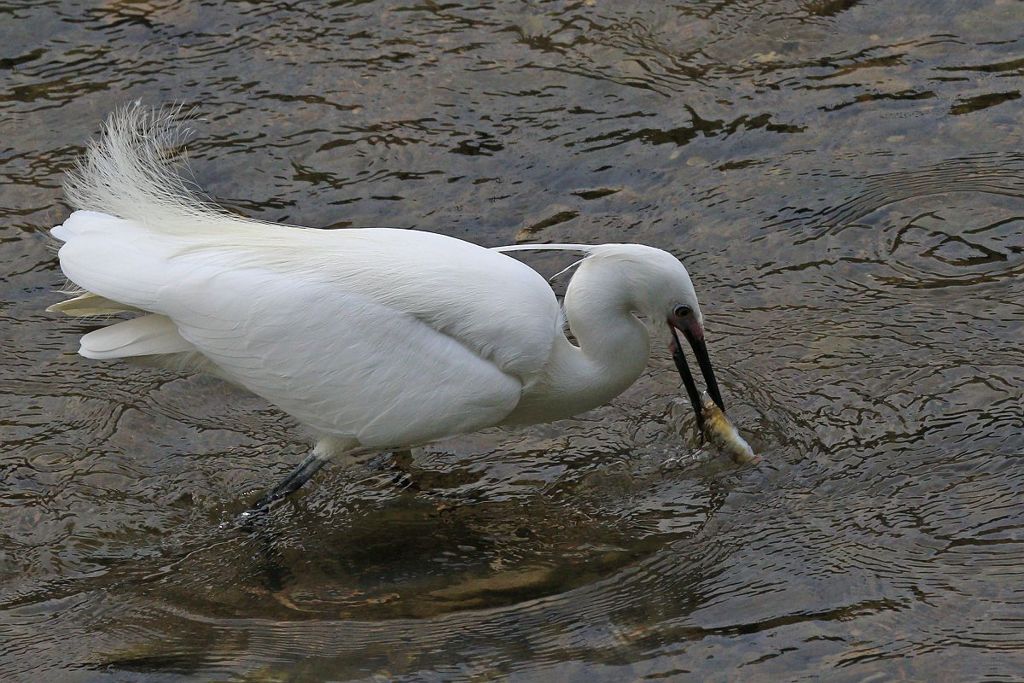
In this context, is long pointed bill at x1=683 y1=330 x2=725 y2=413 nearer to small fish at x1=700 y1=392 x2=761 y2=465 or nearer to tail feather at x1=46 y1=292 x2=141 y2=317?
small fish at x1=700 y1=392 x2=761 y2=465

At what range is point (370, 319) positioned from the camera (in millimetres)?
5434

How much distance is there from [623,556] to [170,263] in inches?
86.5

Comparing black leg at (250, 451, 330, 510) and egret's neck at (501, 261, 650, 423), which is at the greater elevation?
egret's neck at (501, 261, 650, 423)

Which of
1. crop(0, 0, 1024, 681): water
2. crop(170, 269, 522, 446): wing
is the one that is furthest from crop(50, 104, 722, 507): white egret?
crop(0, 0, 1024, 681): water

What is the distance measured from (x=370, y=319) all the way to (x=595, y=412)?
1.41 metres

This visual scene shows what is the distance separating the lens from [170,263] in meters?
5.51

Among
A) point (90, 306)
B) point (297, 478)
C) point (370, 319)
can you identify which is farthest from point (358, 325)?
point (90, 306)

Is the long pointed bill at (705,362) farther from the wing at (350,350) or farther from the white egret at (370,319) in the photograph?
the wing at (350,350)

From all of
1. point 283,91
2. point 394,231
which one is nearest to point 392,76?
point 283,91

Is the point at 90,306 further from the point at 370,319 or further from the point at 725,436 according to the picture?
the point at 725,436

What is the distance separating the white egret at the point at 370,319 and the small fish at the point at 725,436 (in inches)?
5.4

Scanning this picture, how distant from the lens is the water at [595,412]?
4.94m

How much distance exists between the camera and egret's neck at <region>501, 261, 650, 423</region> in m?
5.65

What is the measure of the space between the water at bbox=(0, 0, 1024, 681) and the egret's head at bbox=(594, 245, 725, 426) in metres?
0.52
